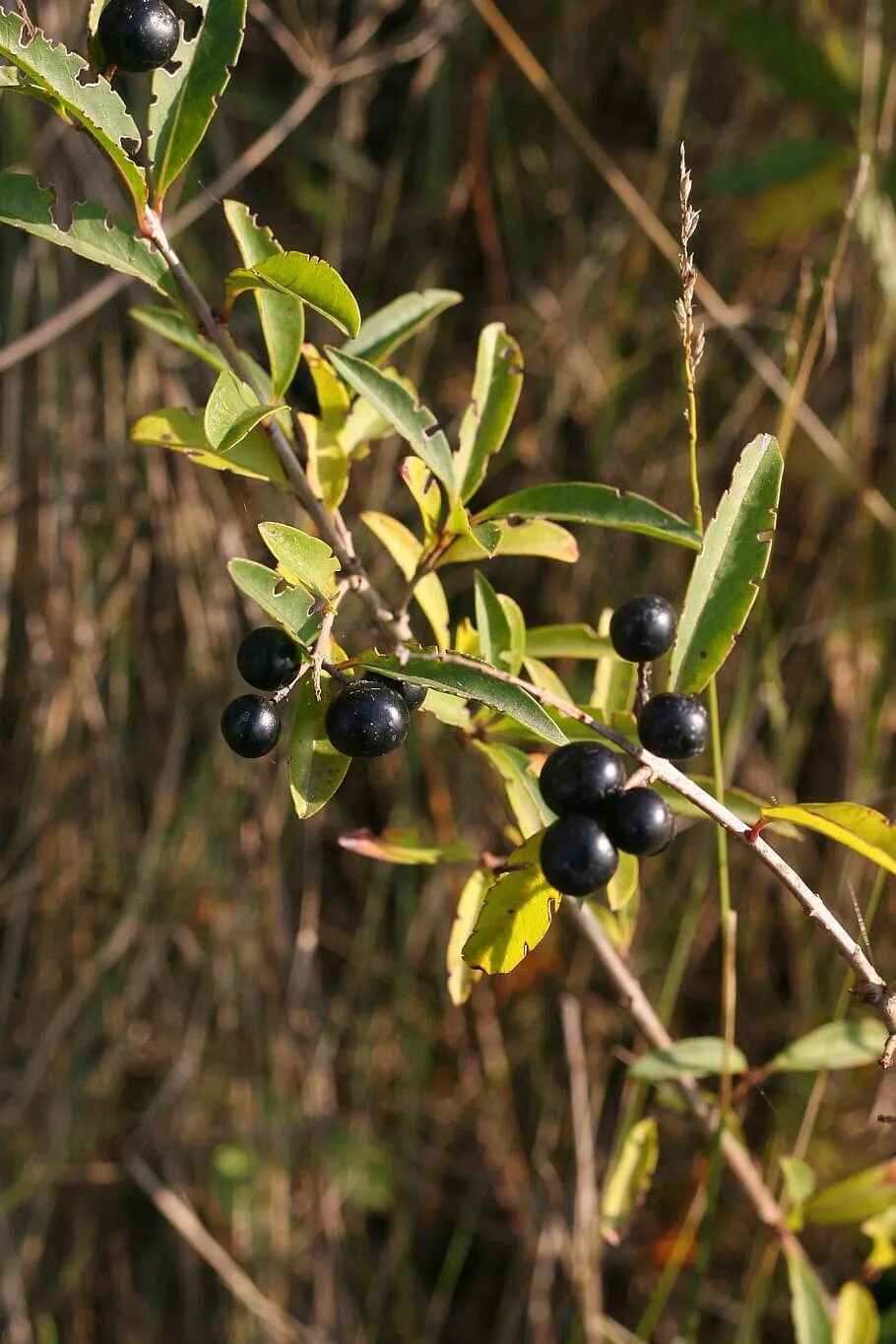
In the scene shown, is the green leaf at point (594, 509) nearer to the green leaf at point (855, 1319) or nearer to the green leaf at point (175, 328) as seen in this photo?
the green leaf at point (175, 328)

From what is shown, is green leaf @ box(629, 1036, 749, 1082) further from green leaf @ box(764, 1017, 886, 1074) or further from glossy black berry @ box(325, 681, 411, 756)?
glossy black berry @ box(325, 681, 411, 756)

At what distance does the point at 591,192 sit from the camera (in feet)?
A: 7.93

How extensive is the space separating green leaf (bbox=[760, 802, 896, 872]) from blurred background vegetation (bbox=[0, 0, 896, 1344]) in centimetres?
116

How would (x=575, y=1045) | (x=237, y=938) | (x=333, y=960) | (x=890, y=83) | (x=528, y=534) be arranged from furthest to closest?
(x=333, y=960)
(x=237, y=938)
(x=890, y=83)
(x=575, y=1045)
(x=528, y=534)

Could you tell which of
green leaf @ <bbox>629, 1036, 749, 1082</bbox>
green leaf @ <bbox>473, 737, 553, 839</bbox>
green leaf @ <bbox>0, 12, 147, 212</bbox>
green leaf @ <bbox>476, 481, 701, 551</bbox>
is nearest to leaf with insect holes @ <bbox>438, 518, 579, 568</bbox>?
green leaf @ <bbox>476, 481, 701, 551</bbox>

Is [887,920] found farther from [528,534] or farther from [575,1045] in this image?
[528,534]

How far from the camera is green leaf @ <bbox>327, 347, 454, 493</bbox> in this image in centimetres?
97

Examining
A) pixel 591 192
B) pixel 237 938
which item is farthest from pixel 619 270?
pixel 237 938

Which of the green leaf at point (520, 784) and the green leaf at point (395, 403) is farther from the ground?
the green leaf at point (395, 403)

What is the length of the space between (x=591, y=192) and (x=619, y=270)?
208mm

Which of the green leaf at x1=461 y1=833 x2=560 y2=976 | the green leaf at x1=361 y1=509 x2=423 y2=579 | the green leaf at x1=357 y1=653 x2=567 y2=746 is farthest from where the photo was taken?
the green leaf at x1=361 y1=509 x2=423 y2=579

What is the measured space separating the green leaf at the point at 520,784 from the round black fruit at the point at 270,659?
0.22 meters

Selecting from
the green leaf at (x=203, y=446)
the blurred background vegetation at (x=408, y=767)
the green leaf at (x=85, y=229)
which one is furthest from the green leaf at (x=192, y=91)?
the blurred background vegetation at (x=408, y=767)

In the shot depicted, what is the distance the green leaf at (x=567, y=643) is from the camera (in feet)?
3.80
